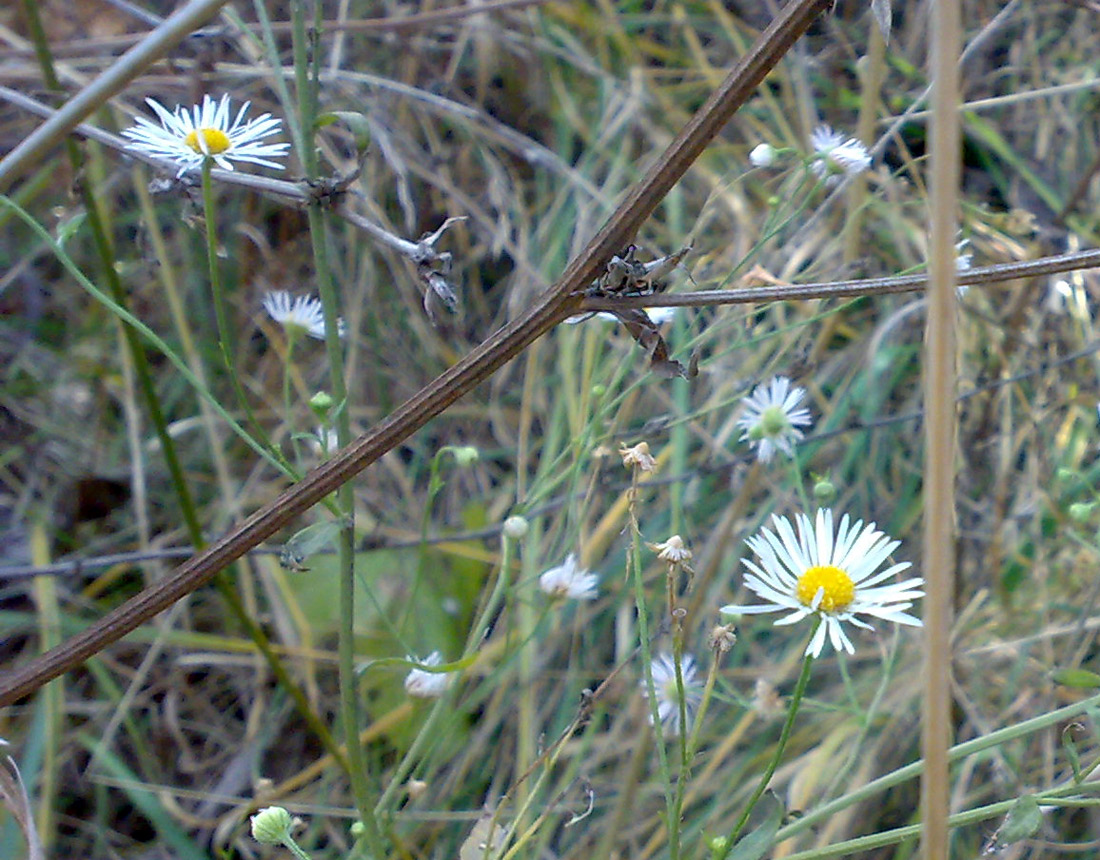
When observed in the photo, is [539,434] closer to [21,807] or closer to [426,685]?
[426,685]

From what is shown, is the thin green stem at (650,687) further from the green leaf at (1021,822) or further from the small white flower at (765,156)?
the small white flower at (765,156)

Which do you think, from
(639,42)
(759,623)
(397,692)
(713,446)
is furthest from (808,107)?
(397,692)

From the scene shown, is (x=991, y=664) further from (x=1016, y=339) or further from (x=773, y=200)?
(x=773, y=200)

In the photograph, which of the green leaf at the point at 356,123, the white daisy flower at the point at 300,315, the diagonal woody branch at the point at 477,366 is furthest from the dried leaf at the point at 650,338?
the white daisy flower at the point at 300,315

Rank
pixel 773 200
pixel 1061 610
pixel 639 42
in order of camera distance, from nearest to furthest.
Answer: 1. pixel 773 200
2. pixel 1061 610
3. pixel 639 42

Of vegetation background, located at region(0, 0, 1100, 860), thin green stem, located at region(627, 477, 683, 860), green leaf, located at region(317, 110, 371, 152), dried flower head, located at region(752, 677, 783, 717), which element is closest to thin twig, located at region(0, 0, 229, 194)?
green leaf, located at region(317, 110, 371, 152)

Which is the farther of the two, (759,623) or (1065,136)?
(1065,136)
